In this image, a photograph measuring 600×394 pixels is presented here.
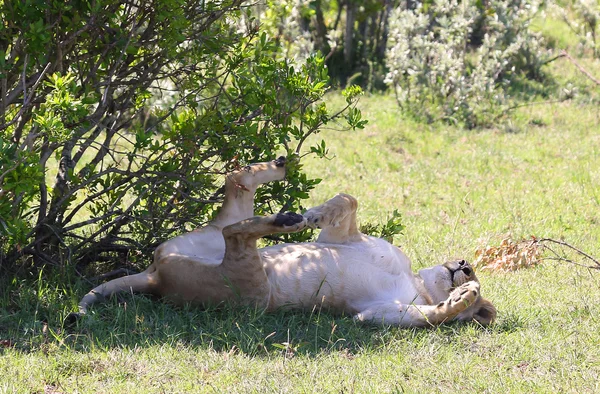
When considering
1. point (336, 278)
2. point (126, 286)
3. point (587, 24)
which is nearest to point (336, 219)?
point (336, 278)

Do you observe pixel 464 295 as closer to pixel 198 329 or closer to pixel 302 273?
pixel 302 273

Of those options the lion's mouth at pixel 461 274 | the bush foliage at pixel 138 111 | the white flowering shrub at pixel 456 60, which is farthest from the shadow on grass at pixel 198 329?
the white flowering shrub at pixel 456 60

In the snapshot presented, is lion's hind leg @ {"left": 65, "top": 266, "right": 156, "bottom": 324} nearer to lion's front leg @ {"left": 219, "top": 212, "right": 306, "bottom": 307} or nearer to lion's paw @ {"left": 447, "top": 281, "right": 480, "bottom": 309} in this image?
lion's front leg @ {"left": 219, "top": 212, "right": 306, "bottom": 307}

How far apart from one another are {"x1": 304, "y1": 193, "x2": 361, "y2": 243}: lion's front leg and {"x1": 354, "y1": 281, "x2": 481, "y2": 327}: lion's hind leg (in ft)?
1.90

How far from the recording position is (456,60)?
10.2 meters

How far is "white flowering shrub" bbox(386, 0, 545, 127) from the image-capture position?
10203 mm

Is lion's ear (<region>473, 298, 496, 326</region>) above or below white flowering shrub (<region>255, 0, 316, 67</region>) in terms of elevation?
below

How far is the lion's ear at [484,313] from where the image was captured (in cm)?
447

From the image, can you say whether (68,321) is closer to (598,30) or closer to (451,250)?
(451,250)

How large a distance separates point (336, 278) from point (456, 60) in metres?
6.12

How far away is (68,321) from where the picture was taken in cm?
432

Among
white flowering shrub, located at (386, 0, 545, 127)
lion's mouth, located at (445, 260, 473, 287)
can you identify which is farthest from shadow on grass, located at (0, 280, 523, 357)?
white flowering shrub, located at (386, 0, 545, 127)

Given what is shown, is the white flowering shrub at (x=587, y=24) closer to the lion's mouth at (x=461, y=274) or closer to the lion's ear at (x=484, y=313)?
the lion's mouth at (x=461, y=274)

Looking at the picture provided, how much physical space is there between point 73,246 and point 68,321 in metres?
0.95
